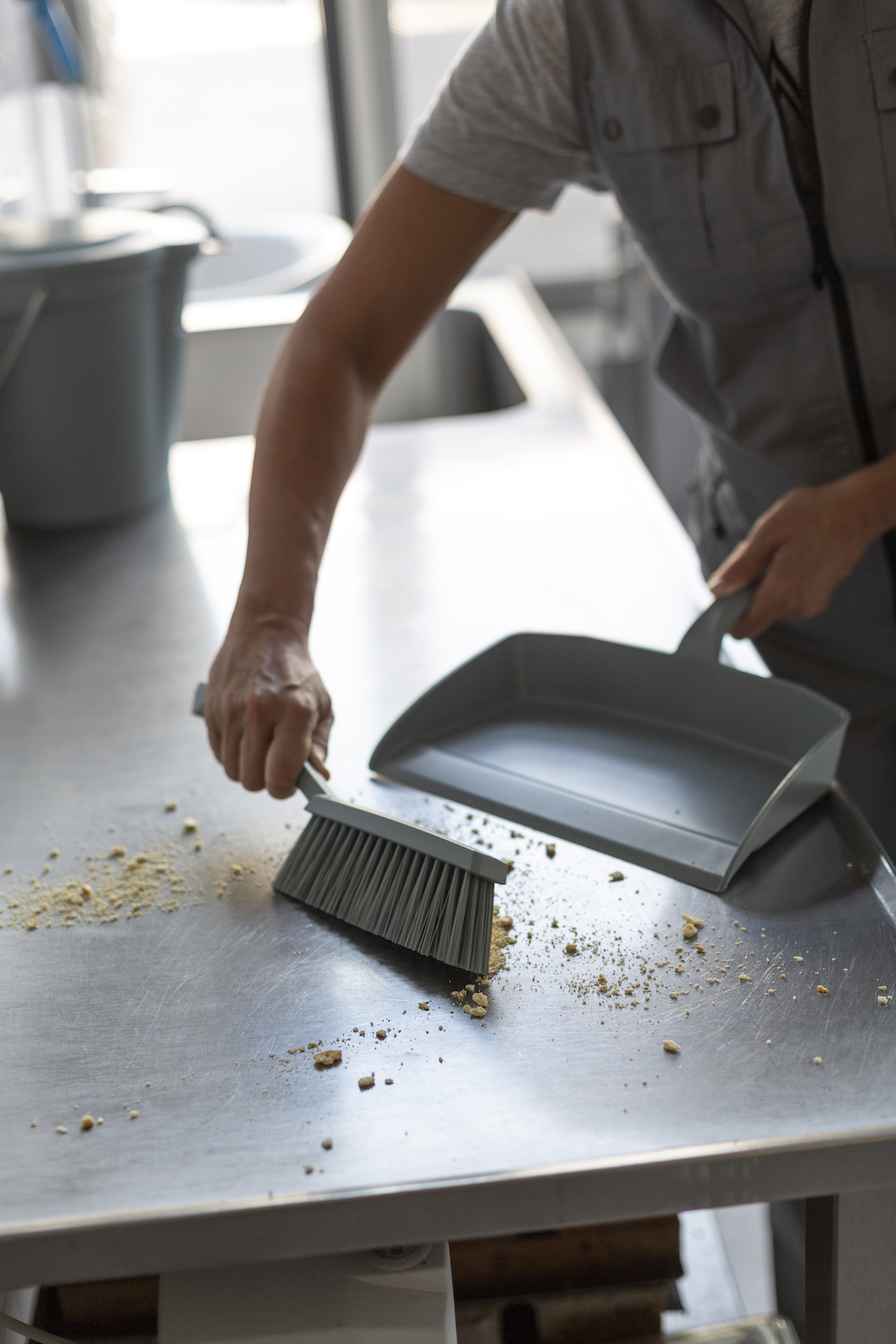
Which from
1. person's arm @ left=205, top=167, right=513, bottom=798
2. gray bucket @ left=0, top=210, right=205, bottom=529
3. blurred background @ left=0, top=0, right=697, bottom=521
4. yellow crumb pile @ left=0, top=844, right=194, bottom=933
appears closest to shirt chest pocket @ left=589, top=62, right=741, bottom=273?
person's arm @ left=205, top=167, right=513, bottom=798

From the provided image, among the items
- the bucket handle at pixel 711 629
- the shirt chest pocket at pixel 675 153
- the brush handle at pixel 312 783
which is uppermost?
the shirt chest pocket at pixel 675 153

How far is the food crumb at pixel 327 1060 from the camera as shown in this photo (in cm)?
55

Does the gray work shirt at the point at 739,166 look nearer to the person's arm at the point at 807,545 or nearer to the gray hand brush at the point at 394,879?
the person's arm at the point at 807,545

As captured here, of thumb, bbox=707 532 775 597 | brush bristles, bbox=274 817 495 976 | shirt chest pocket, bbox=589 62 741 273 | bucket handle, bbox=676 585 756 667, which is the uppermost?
shirt chest pocket, bbox=589 62 741 273

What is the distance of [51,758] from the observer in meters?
0.85

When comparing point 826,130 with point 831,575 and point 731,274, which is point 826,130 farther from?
point 831,575

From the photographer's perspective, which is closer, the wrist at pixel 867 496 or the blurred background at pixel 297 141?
the wrist at pixel 867 496

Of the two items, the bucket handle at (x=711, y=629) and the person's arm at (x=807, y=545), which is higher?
the person's arm at (x=807, y=545)

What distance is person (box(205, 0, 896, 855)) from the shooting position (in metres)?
0.80

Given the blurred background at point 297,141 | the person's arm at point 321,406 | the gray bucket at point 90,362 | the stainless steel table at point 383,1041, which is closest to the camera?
the stainless steel table at point 383,1041

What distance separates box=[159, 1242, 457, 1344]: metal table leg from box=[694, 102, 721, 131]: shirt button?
75cm

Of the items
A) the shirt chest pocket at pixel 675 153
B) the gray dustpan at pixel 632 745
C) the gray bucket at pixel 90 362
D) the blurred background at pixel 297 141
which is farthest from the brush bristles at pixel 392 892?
the blurred background at pixel 297 141

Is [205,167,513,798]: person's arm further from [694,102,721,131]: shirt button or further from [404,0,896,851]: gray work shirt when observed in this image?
[694,102,721,131]: shirt button

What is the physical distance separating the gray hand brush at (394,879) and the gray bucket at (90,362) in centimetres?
62
